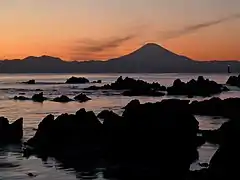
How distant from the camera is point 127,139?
37.9m

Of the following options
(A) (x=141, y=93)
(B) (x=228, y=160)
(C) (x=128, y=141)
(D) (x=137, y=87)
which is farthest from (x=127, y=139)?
(D) (x=137, y=87)

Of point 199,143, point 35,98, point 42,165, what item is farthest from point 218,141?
point 35,98

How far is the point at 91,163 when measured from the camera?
34.2 m

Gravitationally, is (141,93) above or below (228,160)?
below

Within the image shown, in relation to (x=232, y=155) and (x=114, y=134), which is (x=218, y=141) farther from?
(x=232, y=155)

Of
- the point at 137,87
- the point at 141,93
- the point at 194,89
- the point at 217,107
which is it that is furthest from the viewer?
the point at 137,87

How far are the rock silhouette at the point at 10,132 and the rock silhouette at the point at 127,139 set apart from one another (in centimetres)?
379

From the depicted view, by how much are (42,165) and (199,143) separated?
1402 centimetres

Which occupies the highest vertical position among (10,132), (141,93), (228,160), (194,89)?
(228,160)

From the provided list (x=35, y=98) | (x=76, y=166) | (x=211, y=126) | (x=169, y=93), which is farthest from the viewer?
(x=169, y=93)

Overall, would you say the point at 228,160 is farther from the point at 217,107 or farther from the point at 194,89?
the point at 194,89

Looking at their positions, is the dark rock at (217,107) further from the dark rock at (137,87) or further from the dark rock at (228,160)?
the dark rock at (137,87)

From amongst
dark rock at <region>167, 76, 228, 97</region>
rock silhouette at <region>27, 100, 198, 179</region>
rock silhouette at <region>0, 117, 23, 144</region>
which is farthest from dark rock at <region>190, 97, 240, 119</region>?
dark rock at <region>167, 76, 228, 97</region>

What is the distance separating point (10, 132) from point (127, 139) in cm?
1257
